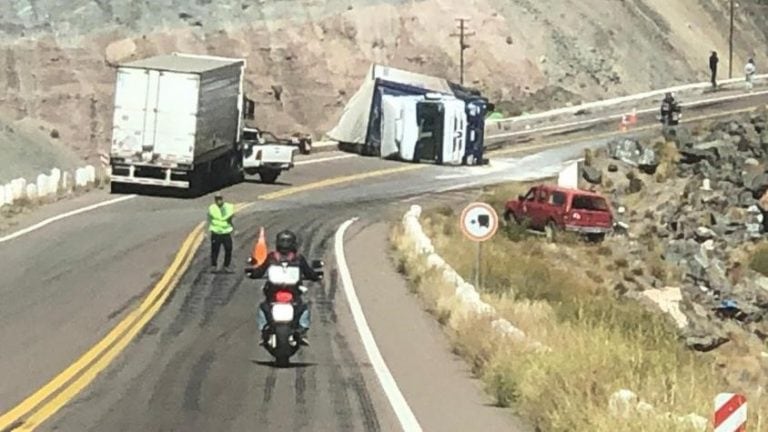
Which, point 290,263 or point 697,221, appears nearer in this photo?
point 290,263

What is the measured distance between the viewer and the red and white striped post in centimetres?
999

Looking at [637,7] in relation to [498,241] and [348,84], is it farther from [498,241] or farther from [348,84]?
[498,241]

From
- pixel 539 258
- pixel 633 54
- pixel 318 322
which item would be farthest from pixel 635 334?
pixel 633 54

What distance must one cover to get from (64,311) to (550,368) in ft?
31.8

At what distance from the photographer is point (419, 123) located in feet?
208

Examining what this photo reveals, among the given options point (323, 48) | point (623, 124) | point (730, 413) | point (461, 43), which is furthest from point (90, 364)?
point (461, 43)

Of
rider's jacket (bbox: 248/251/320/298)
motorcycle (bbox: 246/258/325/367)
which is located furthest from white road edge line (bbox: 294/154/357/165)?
motorcycle (bbox: 246/258/325/367)

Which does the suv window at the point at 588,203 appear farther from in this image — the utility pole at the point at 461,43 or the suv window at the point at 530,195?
the utility pole at the point at 461,43

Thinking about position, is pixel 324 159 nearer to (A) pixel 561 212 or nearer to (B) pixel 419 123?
(B) pixel 419 123

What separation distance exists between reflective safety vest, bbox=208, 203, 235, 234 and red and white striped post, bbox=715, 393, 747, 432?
19.0 m

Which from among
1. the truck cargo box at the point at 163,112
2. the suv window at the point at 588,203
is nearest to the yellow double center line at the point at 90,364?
the truck cargo box at the point at 163,112

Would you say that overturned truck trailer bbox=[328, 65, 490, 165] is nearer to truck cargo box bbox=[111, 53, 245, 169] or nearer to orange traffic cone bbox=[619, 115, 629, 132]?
orange traffic cone bbox=[619, 115, 629, 132]

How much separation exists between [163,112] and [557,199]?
12.9 m

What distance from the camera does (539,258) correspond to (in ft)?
142
